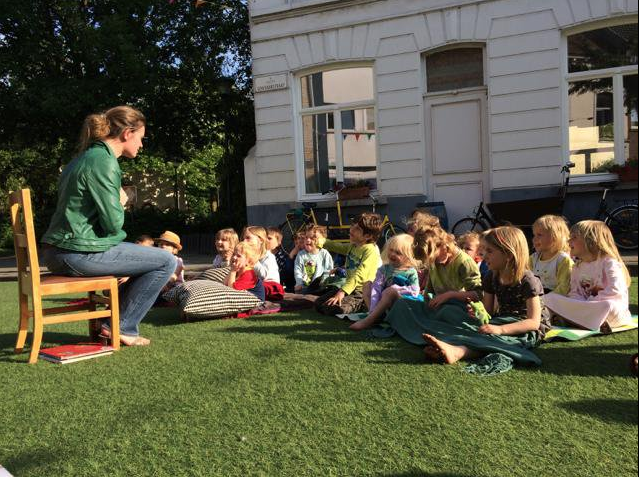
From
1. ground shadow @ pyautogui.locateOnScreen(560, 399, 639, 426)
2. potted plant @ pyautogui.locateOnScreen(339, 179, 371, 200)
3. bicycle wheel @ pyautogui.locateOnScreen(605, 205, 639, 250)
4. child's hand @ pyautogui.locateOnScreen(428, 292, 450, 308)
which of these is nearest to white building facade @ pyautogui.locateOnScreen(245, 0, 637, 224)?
potted plant @ pyautogui.locateOnScreen(339, 179, 371, 200)

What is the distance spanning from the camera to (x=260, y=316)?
5320 millimetres

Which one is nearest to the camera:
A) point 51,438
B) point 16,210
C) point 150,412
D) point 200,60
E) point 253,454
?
point 253,454

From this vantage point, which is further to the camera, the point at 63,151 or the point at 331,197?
the point at 63,151

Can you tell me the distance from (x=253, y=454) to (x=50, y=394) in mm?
1411

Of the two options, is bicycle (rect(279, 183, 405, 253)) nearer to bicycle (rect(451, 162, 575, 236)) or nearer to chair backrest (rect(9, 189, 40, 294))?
bicycle (rect(451, 162, 575, 236))

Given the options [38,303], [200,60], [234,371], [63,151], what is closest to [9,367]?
[38,303]

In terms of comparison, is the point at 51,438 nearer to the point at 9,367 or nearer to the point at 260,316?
the point at 9,367

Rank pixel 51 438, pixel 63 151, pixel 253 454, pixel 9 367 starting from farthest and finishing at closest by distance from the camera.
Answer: pixel 63 151, pixel 9 367, pixel 51 438, pixel 253 454

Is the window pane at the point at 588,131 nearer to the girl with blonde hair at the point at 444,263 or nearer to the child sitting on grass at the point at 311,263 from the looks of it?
the child sitting on grass at the point at 311,263

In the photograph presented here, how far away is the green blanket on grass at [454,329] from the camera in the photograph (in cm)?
341

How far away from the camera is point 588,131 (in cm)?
954

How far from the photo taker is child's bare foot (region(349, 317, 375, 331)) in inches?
178

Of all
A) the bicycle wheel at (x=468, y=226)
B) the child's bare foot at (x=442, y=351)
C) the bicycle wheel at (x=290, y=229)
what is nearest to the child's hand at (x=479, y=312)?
the child's bare foot at (x=442, y=351)

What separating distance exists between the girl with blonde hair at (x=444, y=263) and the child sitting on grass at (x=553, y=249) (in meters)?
0.66
